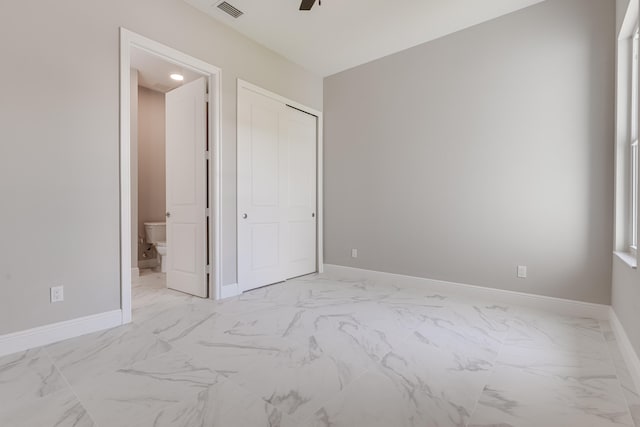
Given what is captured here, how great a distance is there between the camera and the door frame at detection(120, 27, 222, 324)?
2.48 meters

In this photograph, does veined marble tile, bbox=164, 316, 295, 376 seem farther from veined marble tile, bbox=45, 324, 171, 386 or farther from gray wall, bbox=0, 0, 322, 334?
gray wall, bbox=0, 0, 322, 334

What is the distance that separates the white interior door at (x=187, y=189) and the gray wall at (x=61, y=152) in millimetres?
803

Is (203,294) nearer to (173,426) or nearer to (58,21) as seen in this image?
(173,426)

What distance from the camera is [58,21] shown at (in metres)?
2.16

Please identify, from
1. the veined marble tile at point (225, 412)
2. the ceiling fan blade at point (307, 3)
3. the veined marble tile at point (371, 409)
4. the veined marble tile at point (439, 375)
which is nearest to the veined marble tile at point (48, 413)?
the veined marble tile at point (225, 412)

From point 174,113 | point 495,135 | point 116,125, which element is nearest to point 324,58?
point 174,113

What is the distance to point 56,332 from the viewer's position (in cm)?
215

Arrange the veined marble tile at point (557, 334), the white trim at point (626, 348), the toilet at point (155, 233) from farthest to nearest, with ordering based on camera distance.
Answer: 1. the toilet at point (155, 233)
2. the veined marble tile at point (557, 334)
3. the white trim at point (626, 348)

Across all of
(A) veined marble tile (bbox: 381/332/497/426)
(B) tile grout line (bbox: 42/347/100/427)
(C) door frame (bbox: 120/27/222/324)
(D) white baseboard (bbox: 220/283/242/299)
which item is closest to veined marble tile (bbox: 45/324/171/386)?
(B) tile grout line (bbox: 42/347/100/427)

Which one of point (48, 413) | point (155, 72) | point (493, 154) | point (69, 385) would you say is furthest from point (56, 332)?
point (493, 154)

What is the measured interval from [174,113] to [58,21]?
144 centimetres

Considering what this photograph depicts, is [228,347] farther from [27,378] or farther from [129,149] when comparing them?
[129,149]

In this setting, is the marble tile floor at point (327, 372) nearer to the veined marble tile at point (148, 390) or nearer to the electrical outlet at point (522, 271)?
the veined marble tile at point (148, 390)

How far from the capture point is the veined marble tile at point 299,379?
1.49 m
